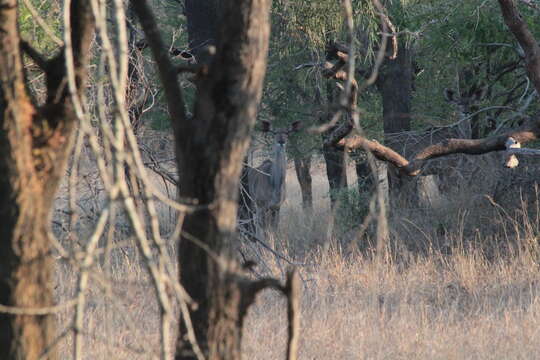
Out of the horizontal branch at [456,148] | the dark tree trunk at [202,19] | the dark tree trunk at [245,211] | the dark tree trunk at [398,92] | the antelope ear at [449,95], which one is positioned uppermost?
the dark tree trunk at [202,19]

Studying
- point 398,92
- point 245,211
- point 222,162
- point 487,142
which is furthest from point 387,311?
point 398,92

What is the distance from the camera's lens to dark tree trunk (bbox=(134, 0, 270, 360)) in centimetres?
237

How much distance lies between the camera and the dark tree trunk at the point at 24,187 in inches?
99.7

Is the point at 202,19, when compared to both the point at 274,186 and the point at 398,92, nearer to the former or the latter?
the point at 398,92

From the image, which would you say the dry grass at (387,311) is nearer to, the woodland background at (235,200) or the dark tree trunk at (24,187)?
the woodland background at (235,200)

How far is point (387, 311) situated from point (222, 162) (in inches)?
177

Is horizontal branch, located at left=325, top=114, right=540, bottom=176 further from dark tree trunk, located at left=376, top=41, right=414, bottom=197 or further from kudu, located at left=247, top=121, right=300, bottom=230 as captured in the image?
kudu, located at left=247, top=121, right=300, bottom=230

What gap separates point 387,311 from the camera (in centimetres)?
655

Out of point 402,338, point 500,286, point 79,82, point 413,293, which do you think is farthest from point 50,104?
point 500,286

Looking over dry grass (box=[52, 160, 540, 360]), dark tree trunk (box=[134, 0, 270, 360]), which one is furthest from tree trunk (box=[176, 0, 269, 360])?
dry grass (box=[52, 160, 540, 360])

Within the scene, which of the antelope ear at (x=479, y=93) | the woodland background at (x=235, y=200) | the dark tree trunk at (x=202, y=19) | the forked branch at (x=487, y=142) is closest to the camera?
the woodland background at (x=235, y=200)

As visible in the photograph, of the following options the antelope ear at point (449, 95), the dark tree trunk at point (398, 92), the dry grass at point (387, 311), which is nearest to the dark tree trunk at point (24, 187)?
the dry grass at point (387, 311)

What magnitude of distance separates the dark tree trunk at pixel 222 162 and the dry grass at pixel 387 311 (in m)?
1.20

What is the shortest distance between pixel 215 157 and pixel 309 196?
47.5ft
